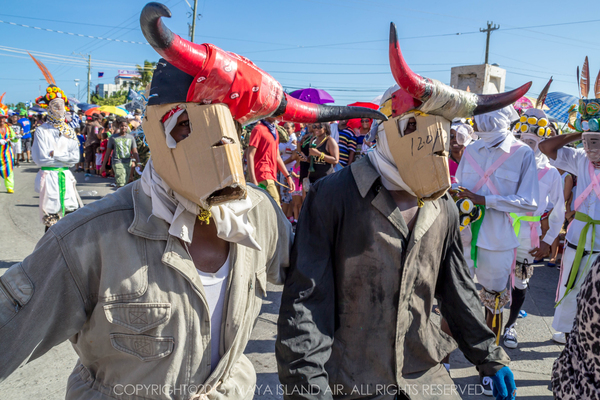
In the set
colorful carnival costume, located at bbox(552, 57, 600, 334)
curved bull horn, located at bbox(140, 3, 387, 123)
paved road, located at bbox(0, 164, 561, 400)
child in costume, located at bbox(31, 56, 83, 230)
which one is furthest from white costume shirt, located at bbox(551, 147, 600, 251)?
child in costume, located at bbox(31, 56, 83, 230)

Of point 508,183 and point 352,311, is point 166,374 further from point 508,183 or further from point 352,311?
point 508,183

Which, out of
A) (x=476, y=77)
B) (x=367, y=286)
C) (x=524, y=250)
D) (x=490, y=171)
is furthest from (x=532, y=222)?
(x=476, y=77)

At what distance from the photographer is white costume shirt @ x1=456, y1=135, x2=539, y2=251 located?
385 centimetres

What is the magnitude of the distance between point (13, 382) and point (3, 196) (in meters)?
9.71

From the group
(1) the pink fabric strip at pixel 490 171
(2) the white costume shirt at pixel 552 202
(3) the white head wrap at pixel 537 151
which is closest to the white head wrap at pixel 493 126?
(1) the pink fabric strip at pixel 490 171

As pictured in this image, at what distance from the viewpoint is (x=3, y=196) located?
11.5 meters

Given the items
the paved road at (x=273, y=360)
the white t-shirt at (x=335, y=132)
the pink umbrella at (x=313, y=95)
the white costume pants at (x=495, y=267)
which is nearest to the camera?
the paved road at (x=273, y=360)

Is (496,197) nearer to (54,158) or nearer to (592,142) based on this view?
(592,142)

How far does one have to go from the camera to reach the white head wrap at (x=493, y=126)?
3982 millimetres

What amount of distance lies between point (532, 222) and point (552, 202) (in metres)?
0.55

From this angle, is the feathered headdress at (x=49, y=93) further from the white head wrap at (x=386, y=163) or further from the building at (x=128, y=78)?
the building at (x=128, y=78)

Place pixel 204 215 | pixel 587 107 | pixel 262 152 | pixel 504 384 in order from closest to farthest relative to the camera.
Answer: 1. pixel 204 215
2. pixel 504 384
3. pixel 587 107
4. pixel 262 152

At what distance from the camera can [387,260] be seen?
2.11m

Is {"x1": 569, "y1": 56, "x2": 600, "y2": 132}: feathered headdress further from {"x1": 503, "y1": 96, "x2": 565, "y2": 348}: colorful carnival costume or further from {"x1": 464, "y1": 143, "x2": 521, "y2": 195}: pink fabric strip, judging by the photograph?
{"x1": 503, "y1": 96, "x2": 565, "y2": 348}: colorful carnival costume
